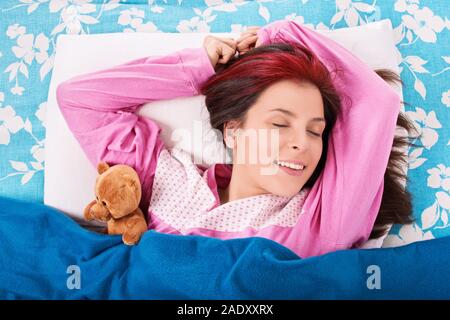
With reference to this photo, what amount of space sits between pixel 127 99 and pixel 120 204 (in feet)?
0.67

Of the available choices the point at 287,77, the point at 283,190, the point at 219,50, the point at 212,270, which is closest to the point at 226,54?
the point at 219,50

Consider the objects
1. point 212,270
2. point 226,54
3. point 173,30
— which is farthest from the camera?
point 173,30

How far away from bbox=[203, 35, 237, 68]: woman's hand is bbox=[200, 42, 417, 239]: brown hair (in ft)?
0.04

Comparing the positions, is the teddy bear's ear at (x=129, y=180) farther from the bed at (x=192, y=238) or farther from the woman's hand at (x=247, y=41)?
the woman's hand at (x=247, y=41)

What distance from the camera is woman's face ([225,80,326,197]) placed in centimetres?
98

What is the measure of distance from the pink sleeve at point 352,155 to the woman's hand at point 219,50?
0.36ft

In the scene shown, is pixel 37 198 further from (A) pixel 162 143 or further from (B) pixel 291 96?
(B) pixel 291 96

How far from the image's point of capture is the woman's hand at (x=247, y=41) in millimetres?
1094

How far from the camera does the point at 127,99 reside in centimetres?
107

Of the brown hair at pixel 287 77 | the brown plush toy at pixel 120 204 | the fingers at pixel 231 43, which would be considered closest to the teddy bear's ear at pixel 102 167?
the brown plush toy at pixel 120 204

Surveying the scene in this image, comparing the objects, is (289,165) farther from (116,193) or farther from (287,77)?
(116,193)

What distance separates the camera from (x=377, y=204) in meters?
1.03

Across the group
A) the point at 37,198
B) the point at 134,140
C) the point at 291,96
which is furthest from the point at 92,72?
the point at 291,96

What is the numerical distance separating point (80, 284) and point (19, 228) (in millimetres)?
151
